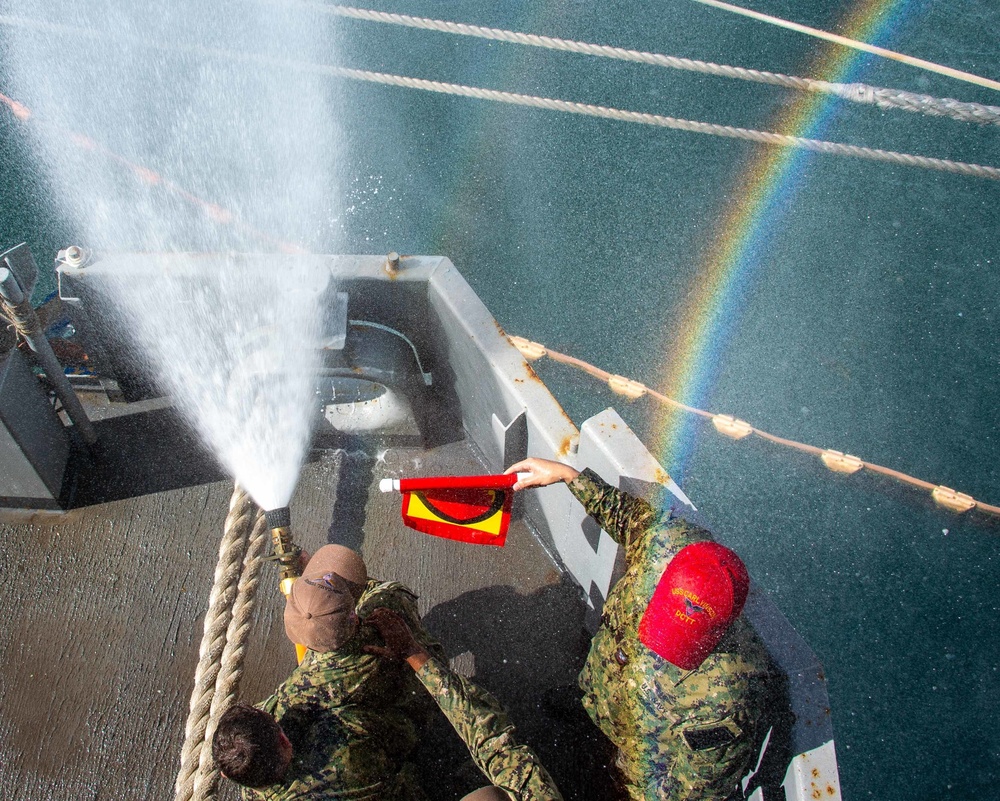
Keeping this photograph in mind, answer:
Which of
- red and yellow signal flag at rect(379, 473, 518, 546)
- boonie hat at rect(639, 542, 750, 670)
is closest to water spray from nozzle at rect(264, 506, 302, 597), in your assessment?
red and yellow signal flag at rect(379, 473, 518, 546)

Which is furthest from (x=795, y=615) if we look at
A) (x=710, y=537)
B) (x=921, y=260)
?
(x=921, y=260)

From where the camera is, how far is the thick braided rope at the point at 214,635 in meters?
2.40

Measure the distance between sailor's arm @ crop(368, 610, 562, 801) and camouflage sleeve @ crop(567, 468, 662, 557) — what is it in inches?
27.9

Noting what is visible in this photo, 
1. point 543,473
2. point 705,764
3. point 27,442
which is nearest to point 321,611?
point 543,473

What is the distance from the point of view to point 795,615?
4438 millimetres

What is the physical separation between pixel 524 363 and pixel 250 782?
1765 millimetres

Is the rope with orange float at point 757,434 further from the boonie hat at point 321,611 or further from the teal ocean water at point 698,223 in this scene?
the boonie hat at point 321,611

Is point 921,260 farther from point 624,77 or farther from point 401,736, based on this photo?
point 401,736

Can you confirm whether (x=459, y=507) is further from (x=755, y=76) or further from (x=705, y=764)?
(x=755, y=76)

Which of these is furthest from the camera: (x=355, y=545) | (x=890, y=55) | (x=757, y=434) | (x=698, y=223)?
(x=698, y=223)

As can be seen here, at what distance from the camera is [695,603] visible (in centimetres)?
210

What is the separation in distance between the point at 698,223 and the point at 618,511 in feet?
17.5

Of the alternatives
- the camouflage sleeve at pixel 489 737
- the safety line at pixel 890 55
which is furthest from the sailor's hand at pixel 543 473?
the safety line at pixel 890 55

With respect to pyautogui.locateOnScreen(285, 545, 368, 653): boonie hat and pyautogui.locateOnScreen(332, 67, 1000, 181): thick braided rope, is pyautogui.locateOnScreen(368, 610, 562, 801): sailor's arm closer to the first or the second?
pyautogui.locateOnScreen(285, 545, 368, 653): boonie hat
